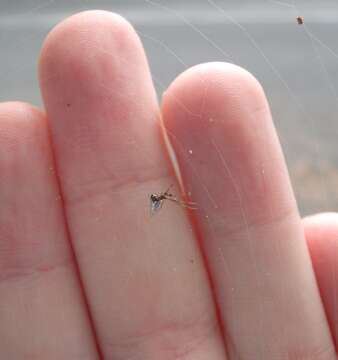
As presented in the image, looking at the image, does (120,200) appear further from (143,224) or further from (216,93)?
(216,93)

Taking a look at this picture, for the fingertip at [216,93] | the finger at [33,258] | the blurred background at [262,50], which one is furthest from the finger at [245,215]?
the blurred background at [262,50]

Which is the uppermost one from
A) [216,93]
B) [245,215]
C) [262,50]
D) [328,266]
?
[262,50]

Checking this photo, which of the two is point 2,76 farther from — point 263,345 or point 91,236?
point 263,345

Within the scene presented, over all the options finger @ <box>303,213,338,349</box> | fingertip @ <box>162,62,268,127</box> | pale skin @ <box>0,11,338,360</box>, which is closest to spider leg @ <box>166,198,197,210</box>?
pale skin @ <box>0,11,338,360</box>

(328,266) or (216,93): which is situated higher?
(216,93)

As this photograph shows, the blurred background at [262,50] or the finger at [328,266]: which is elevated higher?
the blurred background at [262,50]

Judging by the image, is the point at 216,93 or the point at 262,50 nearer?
the point at 216,93

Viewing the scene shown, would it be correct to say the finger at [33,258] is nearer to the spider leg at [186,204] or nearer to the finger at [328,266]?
the spider leg at [186,204]

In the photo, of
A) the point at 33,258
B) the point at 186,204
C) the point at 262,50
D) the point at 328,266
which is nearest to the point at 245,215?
the point at 186,204
